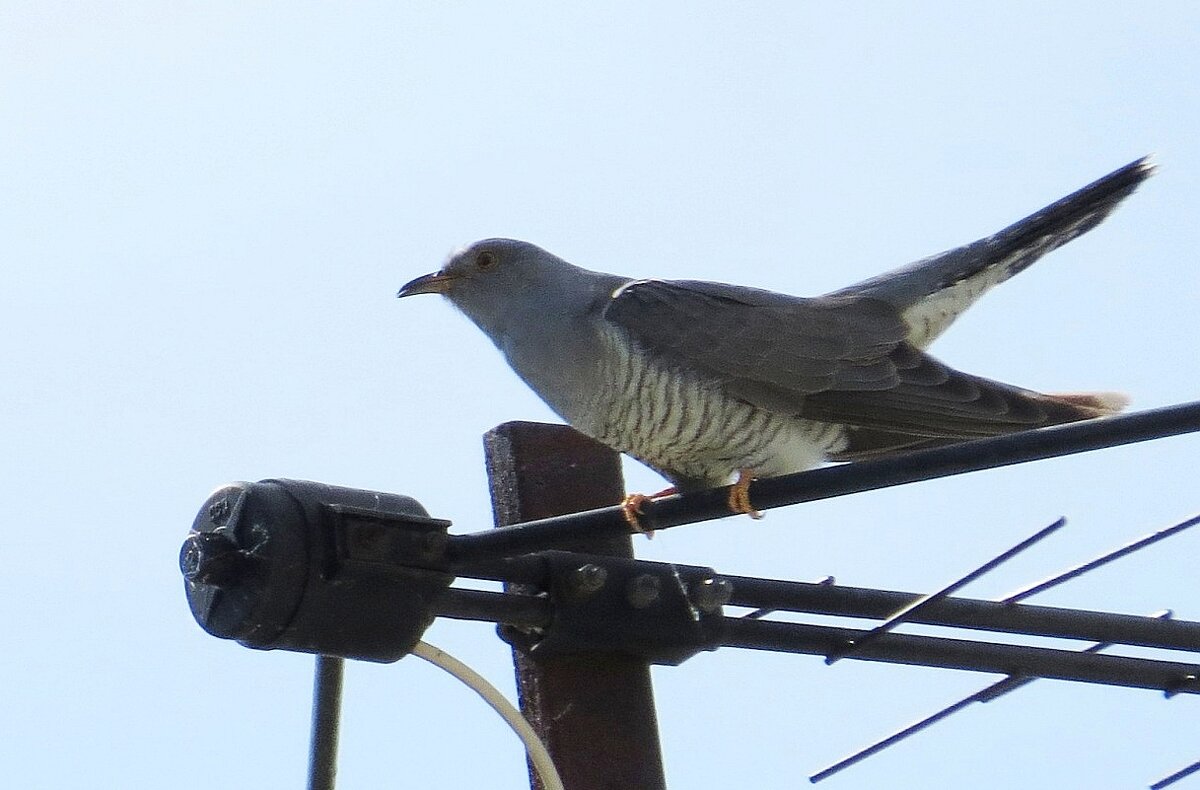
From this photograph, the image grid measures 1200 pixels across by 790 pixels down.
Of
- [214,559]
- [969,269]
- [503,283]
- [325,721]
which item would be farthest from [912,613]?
[503,283]

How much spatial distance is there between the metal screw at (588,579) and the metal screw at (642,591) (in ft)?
0.21

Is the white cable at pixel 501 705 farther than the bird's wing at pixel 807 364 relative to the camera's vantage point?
No

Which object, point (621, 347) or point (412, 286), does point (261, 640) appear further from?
point (412, 286)

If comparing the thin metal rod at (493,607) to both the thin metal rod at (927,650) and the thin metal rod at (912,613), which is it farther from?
the thin metal rod at (927,650)

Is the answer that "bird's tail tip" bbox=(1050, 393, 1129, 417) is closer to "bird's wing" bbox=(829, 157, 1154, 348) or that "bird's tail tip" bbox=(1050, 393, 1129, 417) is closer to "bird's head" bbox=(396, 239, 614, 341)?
"bird's wing" bbox=(829, 157, 1154, 348)

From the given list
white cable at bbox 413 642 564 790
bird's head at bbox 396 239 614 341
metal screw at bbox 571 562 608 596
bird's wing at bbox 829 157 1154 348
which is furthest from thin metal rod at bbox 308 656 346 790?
bird's wing at bbox 829 157 1154 348

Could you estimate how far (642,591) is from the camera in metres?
2.81

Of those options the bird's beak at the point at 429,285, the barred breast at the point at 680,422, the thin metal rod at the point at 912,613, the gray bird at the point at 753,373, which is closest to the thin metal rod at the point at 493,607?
the thin metal rod at the point at 912,613

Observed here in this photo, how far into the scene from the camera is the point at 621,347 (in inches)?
159

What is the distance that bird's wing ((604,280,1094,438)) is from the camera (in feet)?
12.7

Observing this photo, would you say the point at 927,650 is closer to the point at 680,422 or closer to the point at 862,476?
the point at 862,476

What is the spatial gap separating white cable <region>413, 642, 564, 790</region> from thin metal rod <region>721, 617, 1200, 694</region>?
1.46 ft

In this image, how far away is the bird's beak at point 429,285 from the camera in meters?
4.67

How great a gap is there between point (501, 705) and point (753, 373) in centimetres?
172
